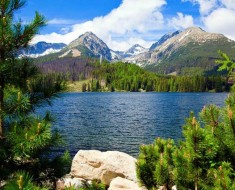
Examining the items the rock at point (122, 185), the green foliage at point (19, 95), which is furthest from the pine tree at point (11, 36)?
the rock at point (122, 185)

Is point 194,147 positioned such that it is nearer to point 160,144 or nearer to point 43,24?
point 160,144

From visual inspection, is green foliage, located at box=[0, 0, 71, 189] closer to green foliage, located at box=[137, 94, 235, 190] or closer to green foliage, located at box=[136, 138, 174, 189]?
green foliage, located at box=[136, 138, 174, 189]

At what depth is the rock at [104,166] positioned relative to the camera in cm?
2064

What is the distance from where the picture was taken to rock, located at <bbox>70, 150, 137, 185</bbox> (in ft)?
67.7

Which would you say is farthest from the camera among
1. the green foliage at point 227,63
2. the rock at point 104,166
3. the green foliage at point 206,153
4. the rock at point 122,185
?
the rock at point 104,166

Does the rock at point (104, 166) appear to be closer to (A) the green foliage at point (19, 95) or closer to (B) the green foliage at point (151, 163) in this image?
(B) the green foliage at point (151, 163)

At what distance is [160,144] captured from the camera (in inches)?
386

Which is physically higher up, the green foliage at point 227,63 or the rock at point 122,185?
the green foliage at point 227,63

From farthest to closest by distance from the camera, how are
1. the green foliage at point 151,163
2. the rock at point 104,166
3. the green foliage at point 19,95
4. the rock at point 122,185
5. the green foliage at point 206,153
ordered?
the rock at point 104,166 → the rock at point 122,185 → the green foliage at point 151,163 → the green foliage at point 19,95 → the green foliage at point 206,153

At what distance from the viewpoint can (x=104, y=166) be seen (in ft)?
69.5

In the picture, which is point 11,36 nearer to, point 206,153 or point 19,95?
point 19,95

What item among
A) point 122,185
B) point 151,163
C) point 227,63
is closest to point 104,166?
point 122,185

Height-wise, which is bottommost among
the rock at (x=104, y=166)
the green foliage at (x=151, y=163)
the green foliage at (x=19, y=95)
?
the rock at (x=104, y=166)

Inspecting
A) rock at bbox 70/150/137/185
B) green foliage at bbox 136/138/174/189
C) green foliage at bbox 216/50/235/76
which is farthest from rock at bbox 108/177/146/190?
green foliage at bbox 216/50/235/76
